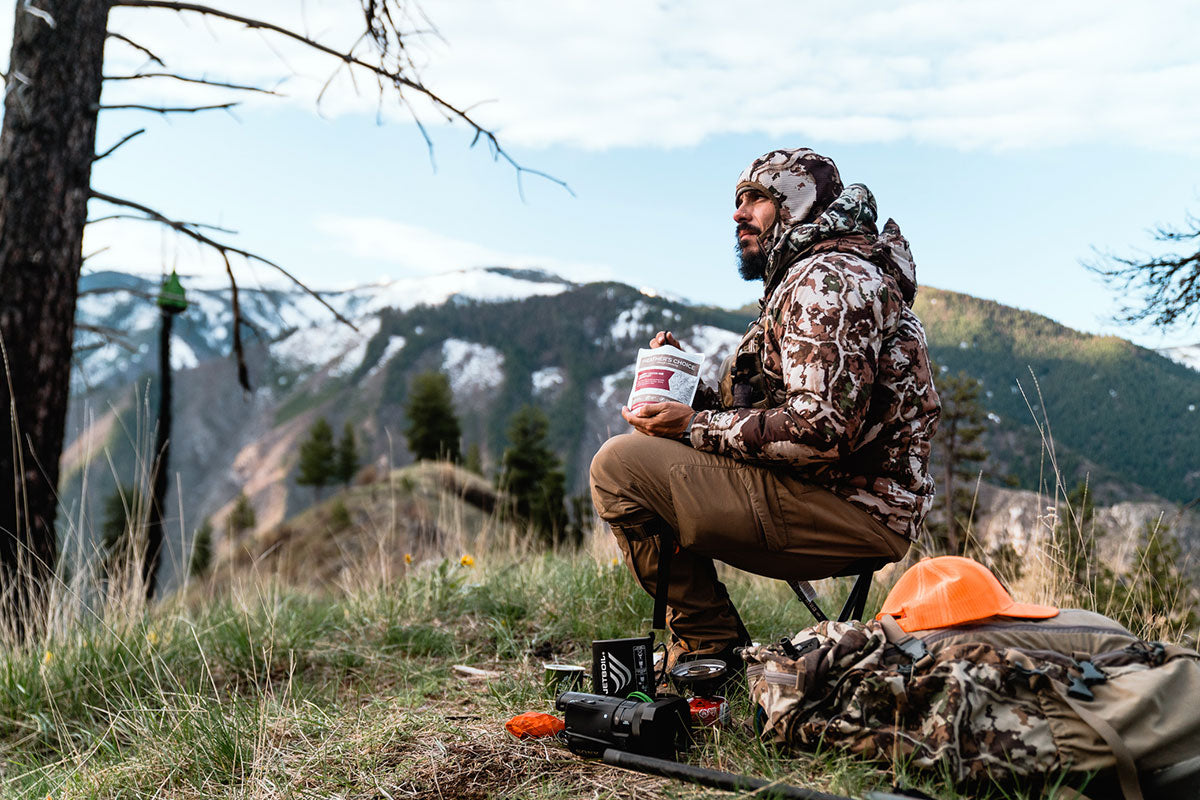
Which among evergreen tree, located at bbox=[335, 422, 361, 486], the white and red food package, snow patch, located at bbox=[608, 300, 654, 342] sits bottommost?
evergreen tree, located at bbox=[335, 422, 361, 486]

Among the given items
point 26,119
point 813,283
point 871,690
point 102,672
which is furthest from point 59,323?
point 871,690

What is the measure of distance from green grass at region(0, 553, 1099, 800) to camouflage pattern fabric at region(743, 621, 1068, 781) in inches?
3.1

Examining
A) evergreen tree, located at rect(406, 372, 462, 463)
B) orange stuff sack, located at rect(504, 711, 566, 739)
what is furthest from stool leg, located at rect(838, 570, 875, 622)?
evergreen tree, located at rect(406, 372, 462, 463)

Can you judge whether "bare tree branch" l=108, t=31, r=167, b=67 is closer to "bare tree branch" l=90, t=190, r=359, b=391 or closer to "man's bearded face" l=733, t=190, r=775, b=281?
"bare tree branch" l=90, t=190, r=359, b=391

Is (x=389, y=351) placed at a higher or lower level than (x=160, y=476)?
higher

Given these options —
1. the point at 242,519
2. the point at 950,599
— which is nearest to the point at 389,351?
the point at 242,519

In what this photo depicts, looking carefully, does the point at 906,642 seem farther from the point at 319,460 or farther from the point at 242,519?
the point at 242,519

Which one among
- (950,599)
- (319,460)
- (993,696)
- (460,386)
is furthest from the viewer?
(460,386)

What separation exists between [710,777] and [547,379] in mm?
181500

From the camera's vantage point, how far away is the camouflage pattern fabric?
193 cm

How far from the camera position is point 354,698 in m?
3.48

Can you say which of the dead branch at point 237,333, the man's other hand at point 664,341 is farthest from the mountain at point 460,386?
the man's other hand at point 664,341

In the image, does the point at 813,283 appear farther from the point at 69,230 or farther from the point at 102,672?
the point at 69,230

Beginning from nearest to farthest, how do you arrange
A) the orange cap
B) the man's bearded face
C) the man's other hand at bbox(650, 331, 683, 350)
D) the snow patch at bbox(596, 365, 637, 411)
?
1. the orange cap
2. the man's other hand at bbox(650, 331, 683, 350)
3. the man's bearded face
4. the snow patch at bbox(596, 365, 637, 411)
